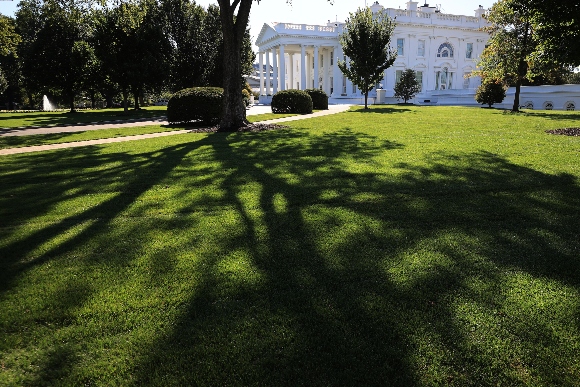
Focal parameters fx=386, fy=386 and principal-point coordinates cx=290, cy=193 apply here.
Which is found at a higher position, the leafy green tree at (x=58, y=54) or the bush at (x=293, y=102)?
the leafy green tree at (x=58, y=54)

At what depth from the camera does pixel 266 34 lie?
6012 cm

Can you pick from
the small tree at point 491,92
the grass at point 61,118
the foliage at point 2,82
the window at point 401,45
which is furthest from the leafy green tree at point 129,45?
the window at point 401,45

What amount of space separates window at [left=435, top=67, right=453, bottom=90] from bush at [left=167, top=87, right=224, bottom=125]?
51331mm

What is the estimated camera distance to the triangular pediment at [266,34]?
56.5 m

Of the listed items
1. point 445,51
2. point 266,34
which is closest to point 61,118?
point 266,34

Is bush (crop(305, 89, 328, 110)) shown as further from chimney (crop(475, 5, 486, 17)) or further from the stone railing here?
chimney (crop(475, 5, 486, 17))

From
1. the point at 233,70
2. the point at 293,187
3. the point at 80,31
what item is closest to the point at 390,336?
the point at 293,187

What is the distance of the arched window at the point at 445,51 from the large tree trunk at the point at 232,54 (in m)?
53.9

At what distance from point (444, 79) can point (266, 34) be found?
2887 centimetres

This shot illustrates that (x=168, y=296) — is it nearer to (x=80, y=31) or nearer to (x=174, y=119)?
(x=174, y=119)

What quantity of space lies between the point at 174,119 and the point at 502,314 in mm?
17414

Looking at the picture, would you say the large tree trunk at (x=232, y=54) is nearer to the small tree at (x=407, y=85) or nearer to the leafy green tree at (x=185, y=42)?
the leafy green tree at (x=185, y=42)

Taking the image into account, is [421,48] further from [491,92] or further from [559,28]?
[559,28]

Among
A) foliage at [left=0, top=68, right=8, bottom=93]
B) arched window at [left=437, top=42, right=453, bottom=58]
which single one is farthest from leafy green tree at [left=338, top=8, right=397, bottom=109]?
foliage at [left=0, top=68, right=8, bottom=93]
